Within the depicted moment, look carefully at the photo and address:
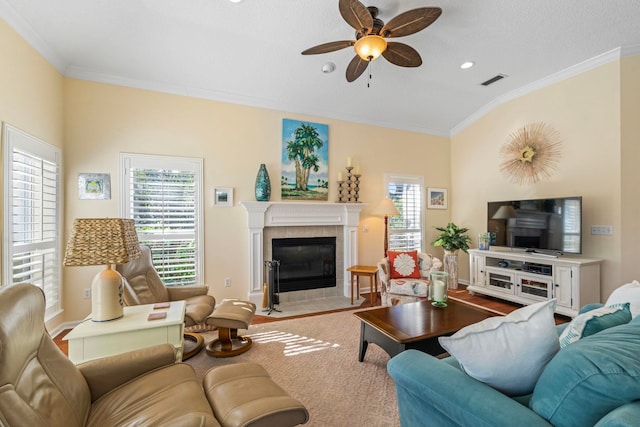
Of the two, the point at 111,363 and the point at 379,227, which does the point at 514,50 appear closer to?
the point at 379,227

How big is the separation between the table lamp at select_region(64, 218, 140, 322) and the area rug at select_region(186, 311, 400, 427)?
937 mm

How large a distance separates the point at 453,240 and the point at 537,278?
1.44 m

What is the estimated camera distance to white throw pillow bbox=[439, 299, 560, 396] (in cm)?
115

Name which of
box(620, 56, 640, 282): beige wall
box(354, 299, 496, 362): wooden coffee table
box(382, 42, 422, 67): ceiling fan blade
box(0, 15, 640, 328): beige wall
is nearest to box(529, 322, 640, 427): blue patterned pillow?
box(354, 299, 496, 362): wooden coffee table

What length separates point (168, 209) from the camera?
12.5 feet

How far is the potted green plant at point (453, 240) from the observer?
5.20 meters

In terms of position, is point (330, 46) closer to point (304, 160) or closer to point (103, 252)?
point (304, 160)

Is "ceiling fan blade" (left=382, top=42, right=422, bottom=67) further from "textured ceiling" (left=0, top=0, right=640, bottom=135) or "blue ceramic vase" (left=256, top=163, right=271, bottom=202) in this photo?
"blue ceramic vase" (left=256, top=163, right=271, bottom=202)

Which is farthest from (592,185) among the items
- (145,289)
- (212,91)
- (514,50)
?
(145,289)

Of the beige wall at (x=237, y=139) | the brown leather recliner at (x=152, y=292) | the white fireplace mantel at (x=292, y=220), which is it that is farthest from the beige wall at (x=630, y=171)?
the brown leather recliner at (x=152, y=292)

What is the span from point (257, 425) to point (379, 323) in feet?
4.63

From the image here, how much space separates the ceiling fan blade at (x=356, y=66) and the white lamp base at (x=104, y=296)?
2.73m

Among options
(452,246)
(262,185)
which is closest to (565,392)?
(262,185)

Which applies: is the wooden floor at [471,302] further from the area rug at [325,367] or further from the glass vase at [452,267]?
the area rug at [325,367]
